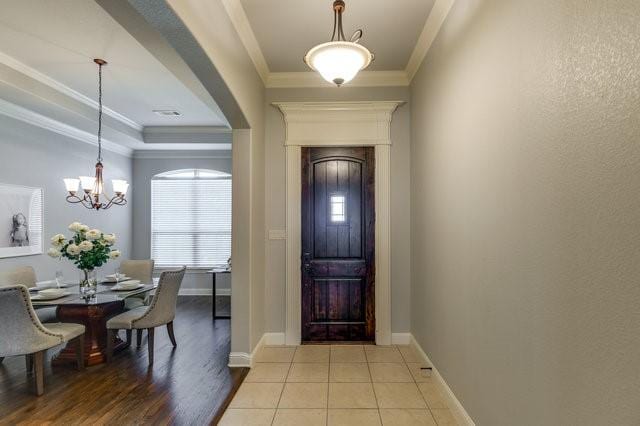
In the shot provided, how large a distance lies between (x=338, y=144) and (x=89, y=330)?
126 inches

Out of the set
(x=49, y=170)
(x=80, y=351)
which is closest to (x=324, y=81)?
(x=80, y=351)

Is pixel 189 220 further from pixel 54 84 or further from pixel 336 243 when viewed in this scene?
pixel 336 243

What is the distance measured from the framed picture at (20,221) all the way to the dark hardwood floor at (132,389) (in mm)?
1521

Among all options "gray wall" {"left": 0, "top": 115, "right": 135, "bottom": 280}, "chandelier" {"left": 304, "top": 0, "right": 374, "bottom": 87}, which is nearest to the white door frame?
"chandelier" {"left": 304, "top": 0, "right": 374, "bottom": 87}

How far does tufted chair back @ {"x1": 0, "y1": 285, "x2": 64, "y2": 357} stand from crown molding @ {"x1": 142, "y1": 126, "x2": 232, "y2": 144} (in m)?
3.94

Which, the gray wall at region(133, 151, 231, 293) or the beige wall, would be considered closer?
the beige wall

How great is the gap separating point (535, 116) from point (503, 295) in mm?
896

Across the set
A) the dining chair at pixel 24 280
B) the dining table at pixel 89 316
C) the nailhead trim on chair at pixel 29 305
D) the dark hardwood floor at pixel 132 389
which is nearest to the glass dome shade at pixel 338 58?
the dark hardwood floor at pixel 132 389

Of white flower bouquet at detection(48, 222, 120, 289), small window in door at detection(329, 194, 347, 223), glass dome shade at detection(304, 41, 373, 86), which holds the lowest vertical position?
white flower bouquet at detection(48, 222, 120, 289)

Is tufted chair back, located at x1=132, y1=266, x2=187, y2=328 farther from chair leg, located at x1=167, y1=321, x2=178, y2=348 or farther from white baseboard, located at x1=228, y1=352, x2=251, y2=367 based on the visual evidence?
white baseboard, located at x1=228, y1=352, x2=251, y2=367

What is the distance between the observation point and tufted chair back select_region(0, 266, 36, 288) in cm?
384

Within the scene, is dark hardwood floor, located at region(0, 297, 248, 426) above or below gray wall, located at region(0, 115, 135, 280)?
below

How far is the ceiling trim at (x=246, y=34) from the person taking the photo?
2.76m

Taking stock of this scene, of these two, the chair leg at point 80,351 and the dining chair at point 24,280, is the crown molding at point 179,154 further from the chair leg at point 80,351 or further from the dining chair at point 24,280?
the chair leg at point 80,351
